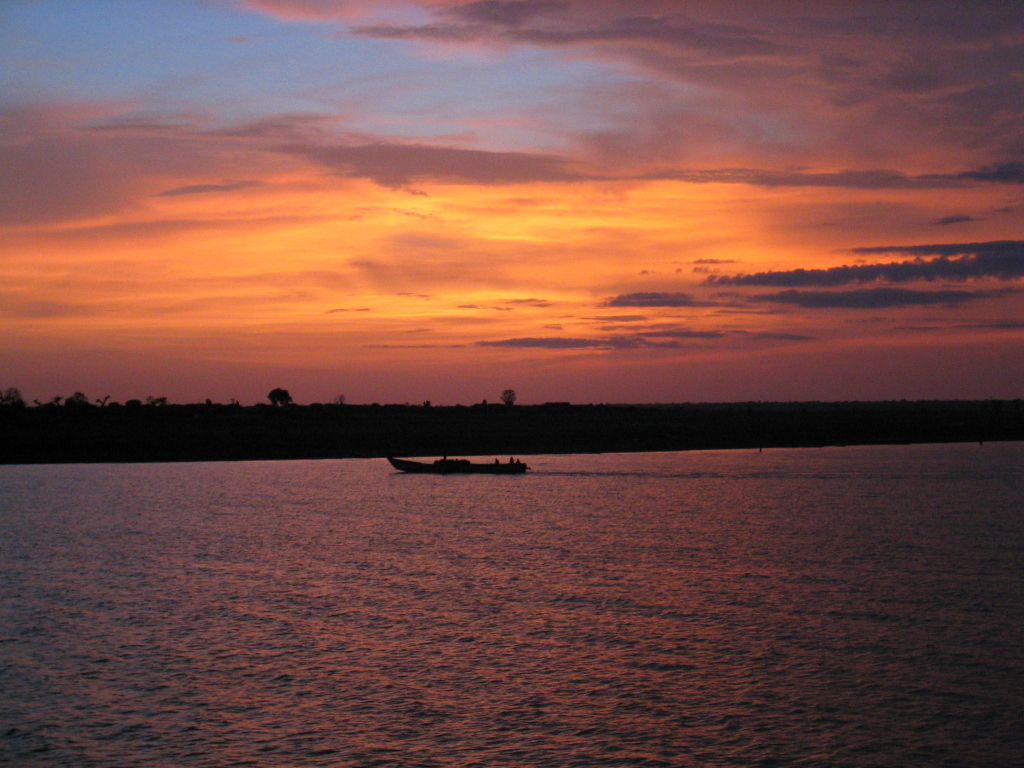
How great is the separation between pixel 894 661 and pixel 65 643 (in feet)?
67.0

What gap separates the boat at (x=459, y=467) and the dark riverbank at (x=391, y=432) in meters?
17.8

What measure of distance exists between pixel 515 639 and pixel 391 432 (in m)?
98.2

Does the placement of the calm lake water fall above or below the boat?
below

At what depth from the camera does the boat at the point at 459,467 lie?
85500 millimetres

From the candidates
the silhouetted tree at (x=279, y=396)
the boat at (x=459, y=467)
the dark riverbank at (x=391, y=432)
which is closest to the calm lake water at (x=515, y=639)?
the boat at (x=459, y=467)

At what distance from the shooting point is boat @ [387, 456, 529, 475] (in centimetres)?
8550

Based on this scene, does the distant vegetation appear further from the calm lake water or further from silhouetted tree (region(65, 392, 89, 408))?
the calm lake water

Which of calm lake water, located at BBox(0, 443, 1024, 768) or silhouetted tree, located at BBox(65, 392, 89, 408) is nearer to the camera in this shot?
calm lake water, located at BBox(0, 443, 1024, 768)

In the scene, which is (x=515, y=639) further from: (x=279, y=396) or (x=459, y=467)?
(x=279, y=396)

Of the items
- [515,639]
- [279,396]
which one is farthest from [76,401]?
[515,639]

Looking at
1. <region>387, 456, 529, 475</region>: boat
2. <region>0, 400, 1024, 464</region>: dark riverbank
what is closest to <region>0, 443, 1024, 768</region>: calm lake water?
<region>387, 456, 529, 475</region>: boat

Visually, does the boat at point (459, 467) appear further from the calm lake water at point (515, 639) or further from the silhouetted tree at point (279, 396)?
the silhouetted tree at point (279, 396)

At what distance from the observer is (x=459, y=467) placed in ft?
288

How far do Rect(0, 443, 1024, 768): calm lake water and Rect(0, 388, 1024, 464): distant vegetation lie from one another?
51840 mm
